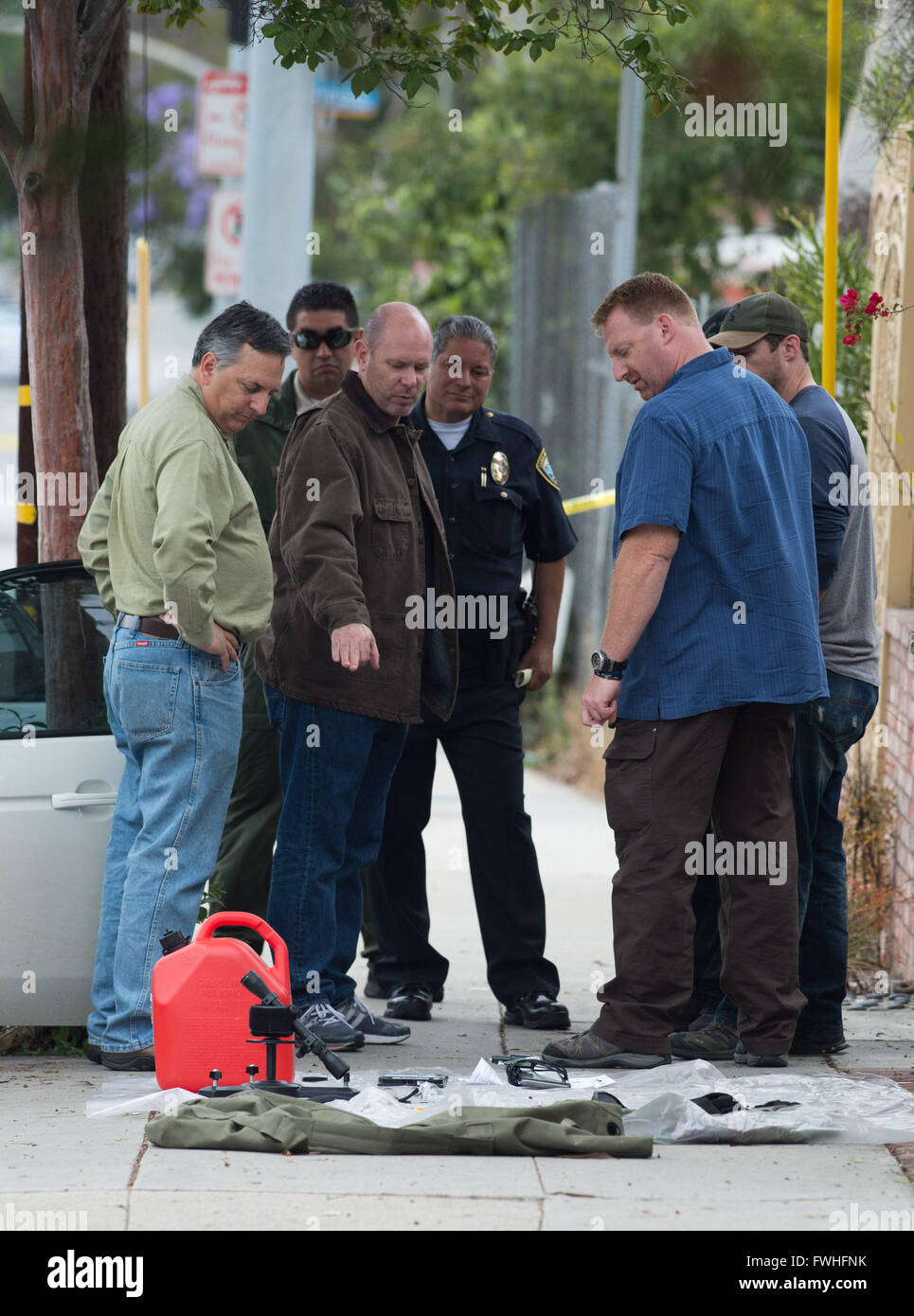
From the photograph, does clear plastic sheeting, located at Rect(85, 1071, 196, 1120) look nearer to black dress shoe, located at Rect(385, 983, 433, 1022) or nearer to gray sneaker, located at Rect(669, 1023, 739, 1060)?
black dress shoe, located at Rect(385, 983, 433, 1022)

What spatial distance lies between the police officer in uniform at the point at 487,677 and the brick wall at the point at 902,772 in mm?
1442

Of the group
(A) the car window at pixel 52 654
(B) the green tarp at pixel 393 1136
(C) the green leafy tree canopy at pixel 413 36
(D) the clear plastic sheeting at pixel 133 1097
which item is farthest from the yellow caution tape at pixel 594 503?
(B) the green tarp at pixel 393 1136

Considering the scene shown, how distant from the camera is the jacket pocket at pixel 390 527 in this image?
17.5 ft

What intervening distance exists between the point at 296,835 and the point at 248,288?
168 inches

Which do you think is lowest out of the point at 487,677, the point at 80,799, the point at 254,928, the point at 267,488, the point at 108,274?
the point at 254,928

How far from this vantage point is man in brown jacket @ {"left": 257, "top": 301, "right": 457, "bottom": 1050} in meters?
5.25

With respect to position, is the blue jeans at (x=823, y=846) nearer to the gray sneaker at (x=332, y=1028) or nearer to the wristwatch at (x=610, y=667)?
the wristwatch at (x=610, y=667)

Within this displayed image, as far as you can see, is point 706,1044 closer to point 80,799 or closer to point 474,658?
point 474,658

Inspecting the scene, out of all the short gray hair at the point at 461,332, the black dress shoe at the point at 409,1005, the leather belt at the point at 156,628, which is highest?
the short gray hair at the point at 461,332

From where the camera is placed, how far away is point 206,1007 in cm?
458

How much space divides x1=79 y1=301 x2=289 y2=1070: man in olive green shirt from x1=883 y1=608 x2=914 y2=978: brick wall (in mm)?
2664

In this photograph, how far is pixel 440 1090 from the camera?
4590 mm

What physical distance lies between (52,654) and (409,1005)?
1.61 meters

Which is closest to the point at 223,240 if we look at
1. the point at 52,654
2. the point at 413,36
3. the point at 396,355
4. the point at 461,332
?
the point at 413,36
